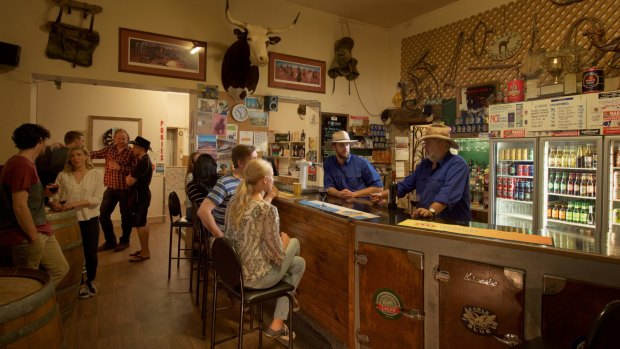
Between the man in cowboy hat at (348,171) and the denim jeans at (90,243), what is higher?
the man in cowboy hat at (348,171)

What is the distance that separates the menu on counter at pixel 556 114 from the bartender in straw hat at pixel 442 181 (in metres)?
1.88

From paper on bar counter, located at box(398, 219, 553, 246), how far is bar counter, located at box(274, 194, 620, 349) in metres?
0.05

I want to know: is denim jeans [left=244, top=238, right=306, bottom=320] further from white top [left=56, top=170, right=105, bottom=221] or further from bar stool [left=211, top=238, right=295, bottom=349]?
white top [left=56, top=170, right=105, bottom=221]

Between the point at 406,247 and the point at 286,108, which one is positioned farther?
the point at 286,108

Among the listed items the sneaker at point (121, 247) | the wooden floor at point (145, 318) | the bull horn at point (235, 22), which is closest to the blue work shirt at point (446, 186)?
the wooden floor at point (145, 318)

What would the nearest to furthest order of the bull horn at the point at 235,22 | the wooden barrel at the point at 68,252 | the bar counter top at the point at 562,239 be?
the bar counter top at the point at 562,239 → the wooden barrel at the point at 68,252 → the bull horn at the point at 235,22

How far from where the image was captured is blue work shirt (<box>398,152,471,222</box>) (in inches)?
105

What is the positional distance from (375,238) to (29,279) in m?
1.84

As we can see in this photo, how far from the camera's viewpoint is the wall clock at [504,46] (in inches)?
198

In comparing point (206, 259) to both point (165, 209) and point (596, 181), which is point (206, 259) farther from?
point (165, 209)

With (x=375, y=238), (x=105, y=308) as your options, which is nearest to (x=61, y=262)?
(x=105, y=308)

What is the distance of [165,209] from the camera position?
27.1ft

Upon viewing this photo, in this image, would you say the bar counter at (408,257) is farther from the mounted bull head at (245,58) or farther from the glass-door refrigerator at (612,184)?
the mounted bull head at (245,58)

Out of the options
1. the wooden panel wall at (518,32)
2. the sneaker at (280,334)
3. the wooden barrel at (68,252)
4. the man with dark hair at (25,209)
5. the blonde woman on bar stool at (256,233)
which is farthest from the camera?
the wooden panel wall at (518,32)
